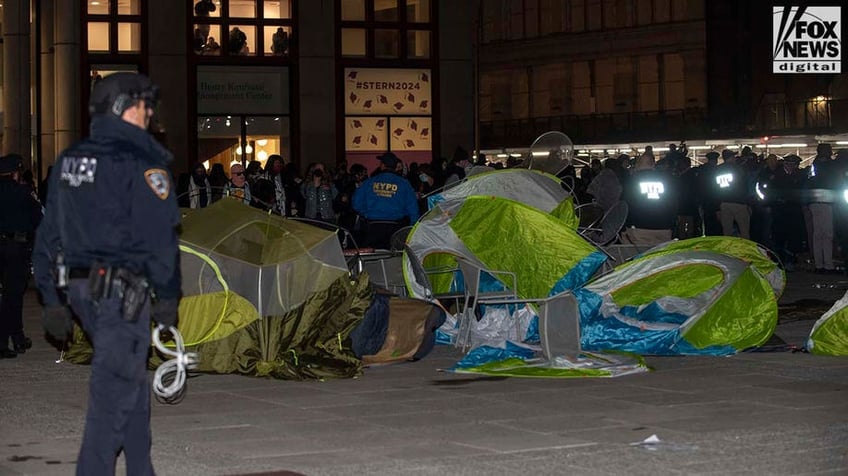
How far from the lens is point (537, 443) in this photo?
8.28m

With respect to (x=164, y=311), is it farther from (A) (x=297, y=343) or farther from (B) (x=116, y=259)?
(A) (x=297, y=343)

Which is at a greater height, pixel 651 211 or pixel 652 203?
pixel 652 203

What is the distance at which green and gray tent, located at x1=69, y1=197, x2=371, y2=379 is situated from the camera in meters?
11.4

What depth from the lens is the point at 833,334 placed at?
12344 mm

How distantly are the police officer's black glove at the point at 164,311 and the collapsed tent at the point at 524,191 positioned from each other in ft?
26.0

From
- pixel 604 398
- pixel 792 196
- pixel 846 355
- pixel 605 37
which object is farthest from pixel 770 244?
pixel 605 37

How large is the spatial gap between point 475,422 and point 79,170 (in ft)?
11.8

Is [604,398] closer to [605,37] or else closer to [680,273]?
[680,273]

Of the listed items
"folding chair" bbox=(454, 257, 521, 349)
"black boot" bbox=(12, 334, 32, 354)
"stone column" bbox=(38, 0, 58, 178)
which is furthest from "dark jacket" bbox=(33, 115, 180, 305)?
"stone column" bbox=(38, 0, 58, 178)

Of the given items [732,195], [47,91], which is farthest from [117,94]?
[47,91]

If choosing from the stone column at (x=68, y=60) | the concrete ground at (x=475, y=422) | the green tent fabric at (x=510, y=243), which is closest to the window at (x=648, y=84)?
the stone column at (x=68, y=60)

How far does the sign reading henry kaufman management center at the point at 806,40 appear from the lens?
1188 inches

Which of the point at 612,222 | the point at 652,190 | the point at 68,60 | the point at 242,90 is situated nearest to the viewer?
the point at 612,222

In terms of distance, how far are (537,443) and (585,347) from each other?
14.5 ft
